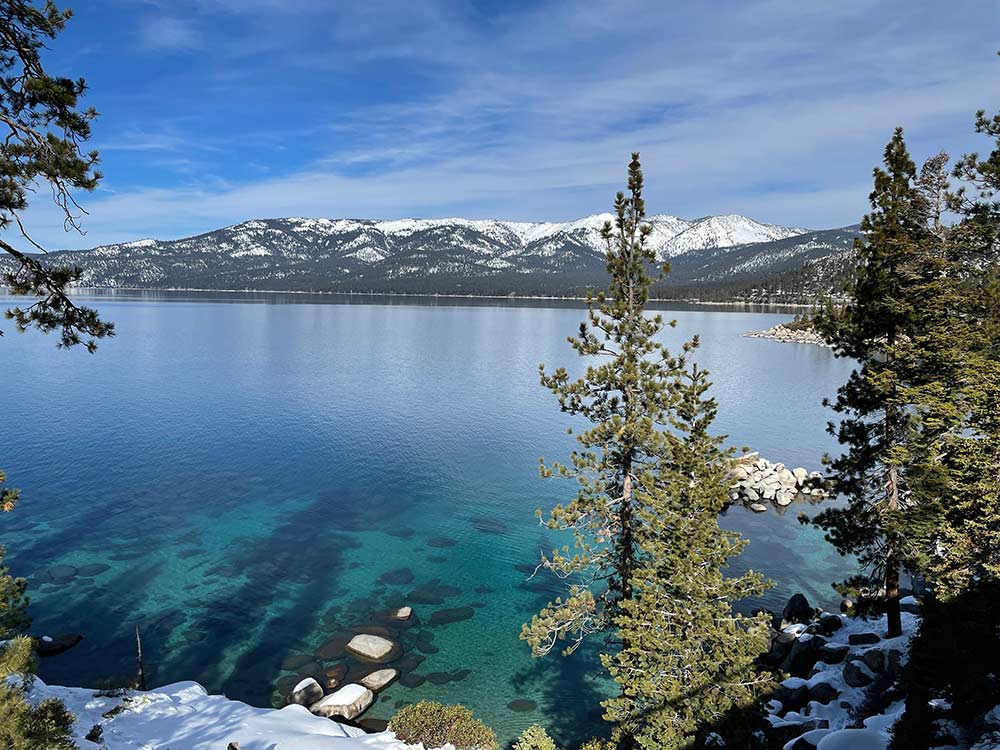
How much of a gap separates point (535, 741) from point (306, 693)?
9809 millimetres

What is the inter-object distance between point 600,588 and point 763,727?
46.6 ft

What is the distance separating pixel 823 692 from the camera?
63.9 feet

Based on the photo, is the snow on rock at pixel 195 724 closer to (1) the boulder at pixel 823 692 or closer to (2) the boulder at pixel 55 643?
(2) the boulder at pixel 55 643

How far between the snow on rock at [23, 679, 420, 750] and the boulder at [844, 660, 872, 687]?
15249 millimetres

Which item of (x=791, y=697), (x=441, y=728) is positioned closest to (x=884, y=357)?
(x=791, y=697)

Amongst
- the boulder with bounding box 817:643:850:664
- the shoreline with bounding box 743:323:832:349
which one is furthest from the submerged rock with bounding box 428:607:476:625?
the shoreline with bounding box 743:323:832:349

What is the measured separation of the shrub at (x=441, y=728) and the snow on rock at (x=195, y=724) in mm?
564

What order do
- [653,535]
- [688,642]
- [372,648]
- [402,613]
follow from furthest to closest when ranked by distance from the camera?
[402,613] → [372,648] → [653,535] → [688,642]

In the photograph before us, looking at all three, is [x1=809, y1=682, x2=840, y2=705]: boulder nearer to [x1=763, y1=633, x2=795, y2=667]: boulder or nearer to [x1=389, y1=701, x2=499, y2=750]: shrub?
[x1=763, y1=633, x2=795, y2=667]: boulder

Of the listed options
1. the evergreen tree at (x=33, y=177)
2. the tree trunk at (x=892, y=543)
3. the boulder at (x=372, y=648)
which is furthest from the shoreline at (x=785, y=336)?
the evergreen tree at (x=33, y=177)

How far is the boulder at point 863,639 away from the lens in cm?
2145

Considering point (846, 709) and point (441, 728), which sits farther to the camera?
point (441, 728)

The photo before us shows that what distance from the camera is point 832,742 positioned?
50.5 feet

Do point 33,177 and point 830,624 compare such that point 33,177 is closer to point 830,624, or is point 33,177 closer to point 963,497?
point 963,497
